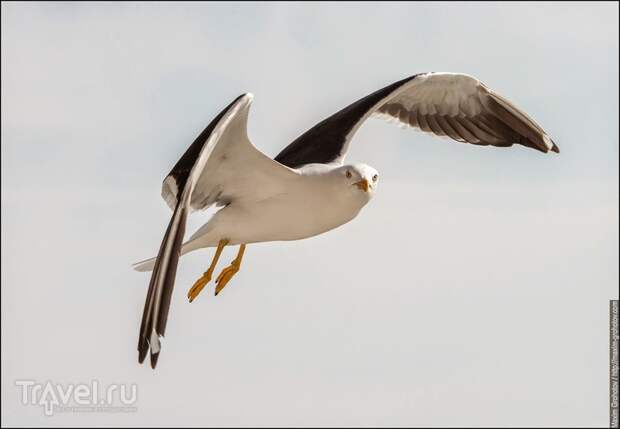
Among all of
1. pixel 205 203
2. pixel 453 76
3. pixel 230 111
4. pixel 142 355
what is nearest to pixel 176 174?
pixel 230 111

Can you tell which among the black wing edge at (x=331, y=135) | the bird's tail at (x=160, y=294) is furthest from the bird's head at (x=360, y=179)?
the bird's tail at (x=160, y=294)

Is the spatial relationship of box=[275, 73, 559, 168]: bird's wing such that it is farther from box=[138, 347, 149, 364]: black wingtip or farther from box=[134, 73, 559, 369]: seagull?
box=[138, 347, 149, 364]: black wingtip

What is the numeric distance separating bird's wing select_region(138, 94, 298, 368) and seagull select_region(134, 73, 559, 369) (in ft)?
0.04

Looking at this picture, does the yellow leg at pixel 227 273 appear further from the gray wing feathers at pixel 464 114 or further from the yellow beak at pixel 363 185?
the gray wing feathers at pixel 464 114

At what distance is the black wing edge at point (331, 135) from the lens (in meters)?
16.5

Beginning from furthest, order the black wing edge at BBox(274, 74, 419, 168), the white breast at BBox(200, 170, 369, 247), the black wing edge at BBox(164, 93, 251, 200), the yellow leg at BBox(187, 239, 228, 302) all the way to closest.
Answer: the black wing edge at BBox(274, 74, 419, 168) < the yellow leg at BBox(187, 239, 228, 302) < the white breast at BBox(200, 170, 369, 247) < the black wing edge at BBox(164, 93, 251, 200)

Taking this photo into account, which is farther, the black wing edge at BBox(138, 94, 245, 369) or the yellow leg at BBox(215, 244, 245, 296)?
the yellow leg at BBox(215, 244, 245, 296)

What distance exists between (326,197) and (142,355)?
3826 mm

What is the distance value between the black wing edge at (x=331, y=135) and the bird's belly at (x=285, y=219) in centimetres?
109

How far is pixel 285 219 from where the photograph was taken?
15.3 metres

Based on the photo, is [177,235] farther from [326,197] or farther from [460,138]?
[460,138]

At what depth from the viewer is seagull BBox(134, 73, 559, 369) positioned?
12.9m

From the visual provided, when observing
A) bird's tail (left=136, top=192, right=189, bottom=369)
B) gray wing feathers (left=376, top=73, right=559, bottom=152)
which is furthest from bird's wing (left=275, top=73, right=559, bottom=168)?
bird's tail (left=136, top=192, right=189, bottom=369)

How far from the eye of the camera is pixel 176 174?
14.1 metres
